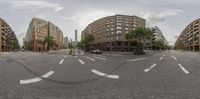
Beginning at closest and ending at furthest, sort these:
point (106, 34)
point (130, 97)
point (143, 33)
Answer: point (130, 97)
point (143, 33)
point (106, 34)

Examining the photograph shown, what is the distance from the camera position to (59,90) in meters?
6.34

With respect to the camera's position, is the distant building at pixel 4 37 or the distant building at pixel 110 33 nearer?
the distant building at pixel 110 33

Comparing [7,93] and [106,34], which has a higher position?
[106,34]

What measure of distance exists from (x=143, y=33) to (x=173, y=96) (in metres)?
51.6

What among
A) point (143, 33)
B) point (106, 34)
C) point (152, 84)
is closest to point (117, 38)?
point (106, 34)

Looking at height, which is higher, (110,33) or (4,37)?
(110,33)

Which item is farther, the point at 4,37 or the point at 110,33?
the point at 4,37

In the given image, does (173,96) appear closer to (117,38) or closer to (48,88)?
(48,88)

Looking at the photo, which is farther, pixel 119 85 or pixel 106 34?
pixel 106 34

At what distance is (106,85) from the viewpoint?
23.0 ft

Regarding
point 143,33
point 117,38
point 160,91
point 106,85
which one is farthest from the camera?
point 117,38

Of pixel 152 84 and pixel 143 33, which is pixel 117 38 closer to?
pixel 143 33

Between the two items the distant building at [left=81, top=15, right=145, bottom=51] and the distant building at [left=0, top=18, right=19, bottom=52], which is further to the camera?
the distant building at [left=0, top=18, right=19, bottom=52]

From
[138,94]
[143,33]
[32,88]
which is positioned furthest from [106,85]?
[143,33]
